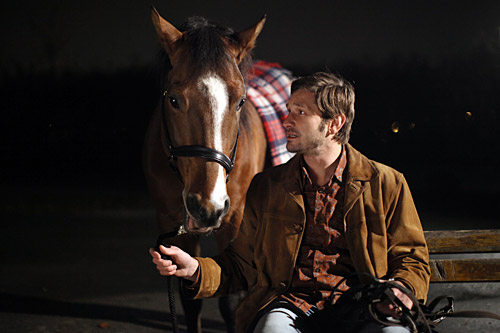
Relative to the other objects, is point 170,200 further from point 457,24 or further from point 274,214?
point 457,24

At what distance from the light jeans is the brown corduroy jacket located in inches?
2.6

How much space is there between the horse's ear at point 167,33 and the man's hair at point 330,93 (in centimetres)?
76

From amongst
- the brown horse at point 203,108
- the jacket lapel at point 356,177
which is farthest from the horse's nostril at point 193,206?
the jacket lapel at point 356,177

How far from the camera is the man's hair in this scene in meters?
1.62

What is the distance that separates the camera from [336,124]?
167cm

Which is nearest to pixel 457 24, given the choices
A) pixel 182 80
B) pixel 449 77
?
pixel 449 77

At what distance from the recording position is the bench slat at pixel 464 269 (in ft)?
6.82

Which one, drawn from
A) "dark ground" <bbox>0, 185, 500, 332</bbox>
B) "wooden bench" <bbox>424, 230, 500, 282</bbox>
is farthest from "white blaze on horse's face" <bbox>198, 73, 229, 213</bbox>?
"dark ground" <bbox>0, 185, 500, 332</bbox>

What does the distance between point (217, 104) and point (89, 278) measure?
348 centimetres

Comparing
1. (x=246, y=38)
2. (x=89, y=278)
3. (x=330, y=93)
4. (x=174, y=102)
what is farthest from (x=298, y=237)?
(x=89, y=278)

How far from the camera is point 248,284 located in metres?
1.77

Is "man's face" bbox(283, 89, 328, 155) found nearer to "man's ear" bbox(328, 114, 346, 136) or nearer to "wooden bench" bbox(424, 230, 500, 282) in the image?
"man's ear" bbox(328, 114, 346, 136)

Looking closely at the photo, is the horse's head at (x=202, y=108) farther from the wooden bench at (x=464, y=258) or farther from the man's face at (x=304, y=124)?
the wooden bench at (x=464, y=258)

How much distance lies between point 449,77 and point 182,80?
7.11 meters
